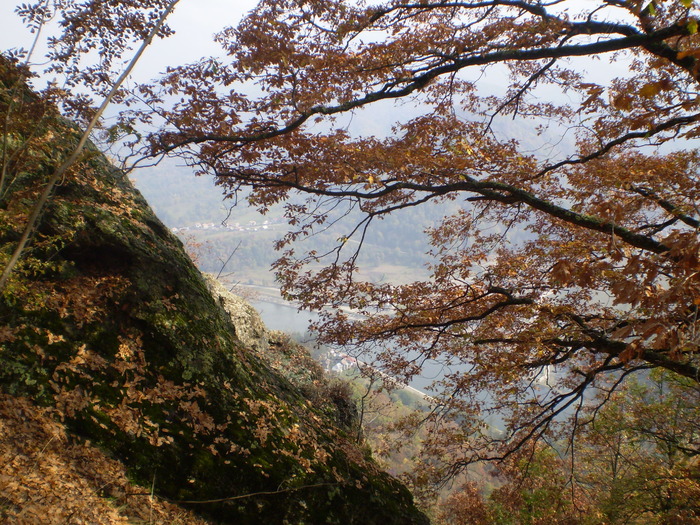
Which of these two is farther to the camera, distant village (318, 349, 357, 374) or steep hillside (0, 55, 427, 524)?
distant village (318, 349, 357, 374)

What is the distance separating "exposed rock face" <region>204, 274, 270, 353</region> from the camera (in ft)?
29.5

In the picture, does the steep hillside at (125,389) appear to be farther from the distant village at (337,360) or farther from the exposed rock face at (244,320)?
the exposed rock face at (244,320)

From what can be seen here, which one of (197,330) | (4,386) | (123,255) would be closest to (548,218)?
(197,330)

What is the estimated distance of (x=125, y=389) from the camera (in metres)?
3.69

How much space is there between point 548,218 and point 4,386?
8.79 meters

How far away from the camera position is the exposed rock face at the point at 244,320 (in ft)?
29.5

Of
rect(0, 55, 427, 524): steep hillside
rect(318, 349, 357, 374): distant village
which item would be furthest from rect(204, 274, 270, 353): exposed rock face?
rect(0, 55, 427, 524): steep hillside

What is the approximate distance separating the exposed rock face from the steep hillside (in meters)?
3.79

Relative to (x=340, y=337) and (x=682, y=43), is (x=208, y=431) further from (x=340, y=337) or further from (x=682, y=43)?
(x=682, y=43)

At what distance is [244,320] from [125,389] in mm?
5778

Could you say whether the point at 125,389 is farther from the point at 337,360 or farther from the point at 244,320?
the point at 337,360

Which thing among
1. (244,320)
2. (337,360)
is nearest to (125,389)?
(244,320)

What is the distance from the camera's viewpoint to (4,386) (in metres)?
3.14

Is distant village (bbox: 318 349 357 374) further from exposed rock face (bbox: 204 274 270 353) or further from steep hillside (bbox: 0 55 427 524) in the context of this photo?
steep hillside (bbox: 0 55 427 524)
